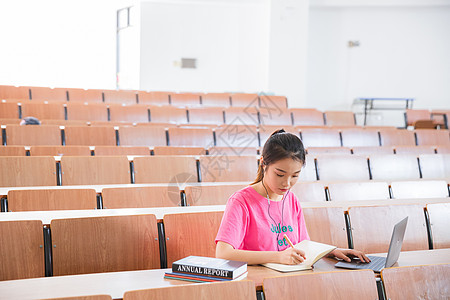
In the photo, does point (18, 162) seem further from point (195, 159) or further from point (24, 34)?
point (24, 34)

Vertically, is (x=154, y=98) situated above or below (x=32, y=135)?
above

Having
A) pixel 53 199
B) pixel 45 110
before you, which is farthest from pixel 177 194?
pixel 45 110

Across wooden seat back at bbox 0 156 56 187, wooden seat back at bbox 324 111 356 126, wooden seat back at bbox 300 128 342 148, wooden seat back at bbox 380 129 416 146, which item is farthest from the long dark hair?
wooden seat back at bbox 324 111 356 126

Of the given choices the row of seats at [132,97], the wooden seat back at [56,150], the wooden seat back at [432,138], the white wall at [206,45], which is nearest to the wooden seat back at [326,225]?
the wooden seat back at [56,150]

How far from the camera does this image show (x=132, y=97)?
261 inches

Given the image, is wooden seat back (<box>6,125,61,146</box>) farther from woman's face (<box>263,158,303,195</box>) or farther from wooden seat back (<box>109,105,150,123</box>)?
woman's face (<box>263,158,303,195</box>)

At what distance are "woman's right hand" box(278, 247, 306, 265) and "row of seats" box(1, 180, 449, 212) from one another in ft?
3.76

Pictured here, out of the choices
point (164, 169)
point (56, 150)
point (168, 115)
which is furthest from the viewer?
point (168, 115)

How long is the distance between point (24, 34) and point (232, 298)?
8.22 metres

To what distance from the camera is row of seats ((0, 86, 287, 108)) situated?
245 inches

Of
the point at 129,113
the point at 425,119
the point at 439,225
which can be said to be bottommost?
the point at 439,225

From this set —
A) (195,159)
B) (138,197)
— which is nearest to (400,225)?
(138,197)

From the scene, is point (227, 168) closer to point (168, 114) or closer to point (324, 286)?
point (324, 286)

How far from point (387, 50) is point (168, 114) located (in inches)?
228
